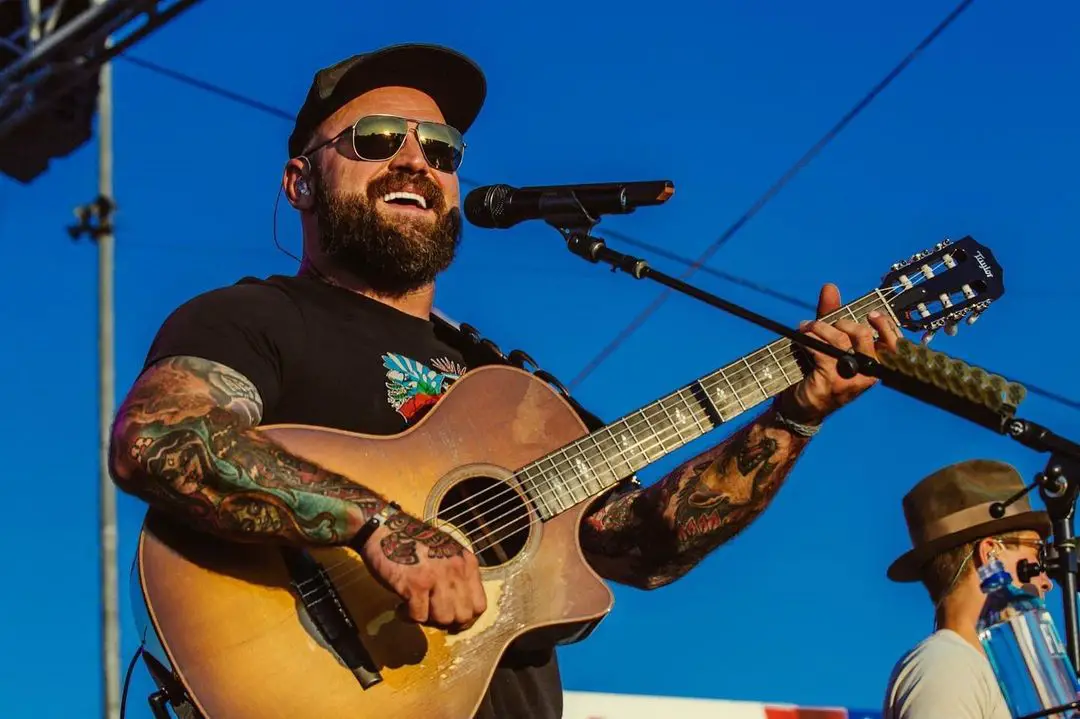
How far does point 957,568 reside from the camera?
488cm

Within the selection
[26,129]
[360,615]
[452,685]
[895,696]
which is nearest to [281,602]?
[360,615]

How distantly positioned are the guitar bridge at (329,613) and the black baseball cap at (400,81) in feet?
4.57

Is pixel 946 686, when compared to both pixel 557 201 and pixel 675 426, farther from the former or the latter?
pixel 557 201

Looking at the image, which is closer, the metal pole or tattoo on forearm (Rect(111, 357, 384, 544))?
tattoo on forearm (Rect(111, 357, 384, 544))

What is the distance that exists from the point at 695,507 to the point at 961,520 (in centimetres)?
156

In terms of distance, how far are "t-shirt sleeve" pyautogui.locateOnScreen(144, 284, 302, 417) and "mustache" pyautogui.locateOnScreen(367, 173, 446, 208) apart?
1.66ft

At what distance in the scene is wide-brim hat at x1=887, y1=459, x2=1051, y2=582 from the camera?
4871 millimetres

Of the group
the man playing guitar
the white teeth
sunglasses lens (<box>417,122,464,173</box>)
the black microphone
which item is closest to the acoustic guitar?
the man playing guitar

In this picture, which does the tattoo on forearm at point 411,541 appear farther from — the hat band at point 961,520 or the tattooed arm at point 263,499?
the hat band at point 961,520

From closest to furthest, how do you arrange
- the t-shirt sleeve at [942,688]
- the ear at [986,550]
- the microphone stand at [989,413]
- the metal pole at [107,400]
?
the microphone stand at [989,413], the t-shirt sleeve at [942,688], the ear at [986,550], the metal pole at [107,400]

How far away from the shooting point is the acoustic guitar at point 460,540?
2.98 m

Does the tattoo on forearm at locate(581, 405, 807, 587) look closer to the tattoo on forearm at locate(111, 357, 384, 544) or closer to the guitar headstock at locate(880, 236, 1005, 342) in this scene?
the guitar headstock at locate(880, 236, 1005, 342)

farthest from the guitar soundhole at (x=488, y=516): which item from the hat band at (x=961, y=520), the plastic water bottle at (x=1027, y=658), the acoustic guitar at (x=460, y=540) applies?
the hat band at (x=961, y=520)

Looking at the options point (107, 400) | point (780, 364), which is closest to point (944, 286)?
point (780, 364)
